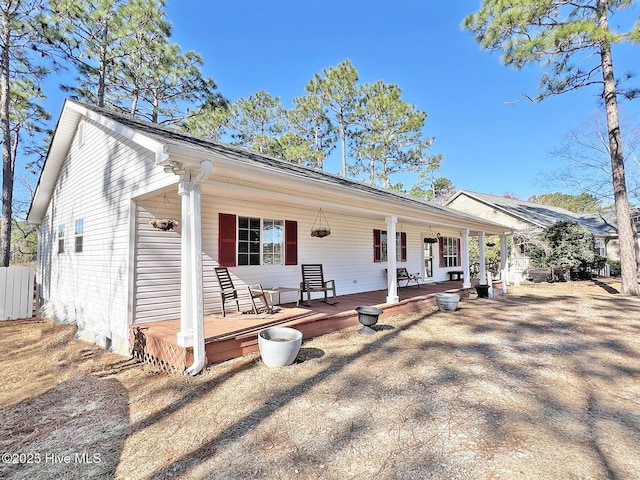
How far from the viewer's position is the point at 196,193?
12.6ft

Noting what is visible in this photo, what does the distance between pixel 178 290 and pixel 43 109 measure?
1422 centimetres

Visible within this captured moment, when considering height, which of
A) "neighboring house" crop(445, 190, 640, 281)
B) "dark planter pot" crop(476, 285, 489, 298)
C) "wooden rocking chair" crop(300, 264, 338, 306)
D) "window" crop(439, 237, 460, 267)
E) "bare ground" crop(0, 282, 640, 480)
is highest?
"neighboring house" crop(445, 190, 640, 281)

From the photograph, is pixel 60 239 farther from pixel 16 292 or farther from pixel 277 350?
pixel 277 350

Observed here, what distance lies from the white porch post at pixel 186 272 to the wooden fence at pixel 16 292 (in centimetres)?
752

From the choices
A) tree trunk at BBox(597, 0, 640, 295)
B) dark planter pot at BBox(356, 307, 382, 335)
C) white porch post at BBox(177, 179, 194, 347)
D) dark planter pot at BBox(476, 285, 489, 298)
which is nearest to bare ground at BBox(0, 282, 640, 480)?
dark planter pot at BBox(356, 307, 382, 335)

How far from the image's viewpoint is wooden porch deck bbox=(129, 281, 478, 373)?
402 cm

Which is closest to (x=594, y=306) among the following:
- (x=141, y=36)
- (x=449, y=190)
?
(x=141, y=36)

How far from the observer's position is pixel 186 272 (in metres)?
3.91

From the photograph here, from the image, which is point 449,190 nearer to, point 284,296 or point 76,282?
point 284,296

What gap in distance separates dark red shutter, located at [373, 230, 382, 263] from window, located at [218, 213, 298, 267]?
125 inches

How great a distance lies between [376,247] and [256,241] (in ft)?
14.2

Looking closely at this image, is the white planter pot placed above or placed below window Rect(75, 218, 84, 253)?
below

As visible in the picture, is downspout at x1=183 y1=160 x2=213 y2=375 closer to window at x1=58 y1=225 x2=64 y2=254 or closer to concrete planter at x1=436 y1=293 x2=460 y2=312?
concrete planter at x1=436 y1=293 x2=460 y2=312

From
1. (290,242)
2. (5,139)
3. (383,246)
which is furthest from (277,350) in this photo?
(5,139)
